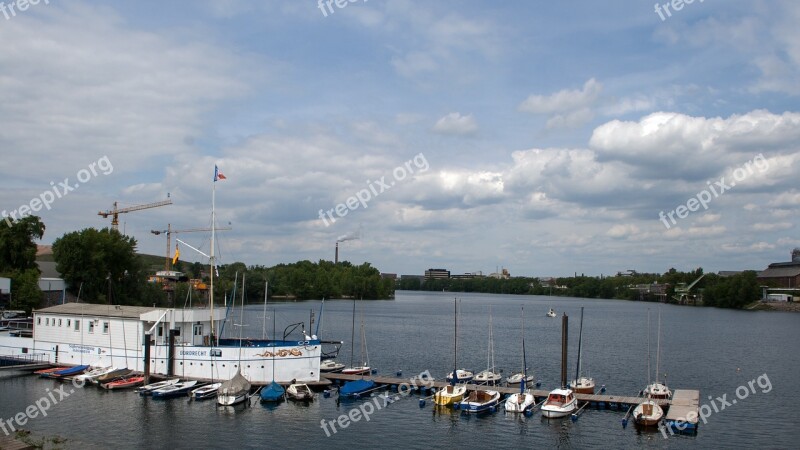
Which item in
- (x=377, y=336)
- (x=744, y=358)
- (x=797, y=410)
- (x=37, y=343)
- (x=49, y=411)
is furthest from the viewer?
(x=377, y=336)

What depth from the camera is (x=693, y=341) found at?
111 m

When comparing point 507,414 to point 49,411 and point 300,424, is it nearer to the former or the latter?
point 300,424

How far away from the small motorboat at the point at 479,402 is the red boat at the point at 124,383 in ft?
91.1

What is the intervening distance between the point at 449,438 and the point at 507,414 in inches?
323

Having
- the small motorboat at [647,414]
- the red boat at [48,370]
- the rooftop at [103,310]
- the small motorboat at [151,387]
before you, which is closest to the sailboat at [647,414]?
the small motorboat at [647,414]

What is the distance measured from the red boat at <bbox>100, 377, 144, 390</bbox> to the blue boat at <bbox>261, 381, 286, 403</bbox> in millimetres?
12055

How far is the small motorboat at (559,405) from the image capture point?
4978 cm

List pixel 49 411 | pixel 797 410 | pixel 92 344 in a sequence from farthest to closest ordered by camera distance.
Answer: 1. pixel 92 344
2. pixel 797 410
3. pixel 49 411

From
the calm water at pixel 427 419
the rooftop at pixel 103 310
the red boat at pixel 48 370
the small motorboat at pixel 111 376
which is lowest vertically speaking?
the calm water at pixel 427 419

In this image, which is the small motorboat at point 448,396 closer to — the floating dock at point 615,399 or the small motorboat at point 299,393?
the floating dock at point 615,399

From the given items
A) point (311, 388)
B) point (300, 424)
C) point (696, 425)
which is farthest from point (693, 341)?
point (300, 424)

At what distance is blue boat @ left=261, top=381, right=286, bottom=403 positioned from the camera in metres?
52.2

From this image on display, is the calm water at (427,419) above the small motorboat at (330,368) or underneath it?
underneath

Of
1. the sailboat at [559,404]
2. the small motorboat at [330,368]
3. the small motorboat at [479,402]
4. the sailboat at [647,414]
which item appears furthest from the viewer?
the small motorboat at [330,368]
